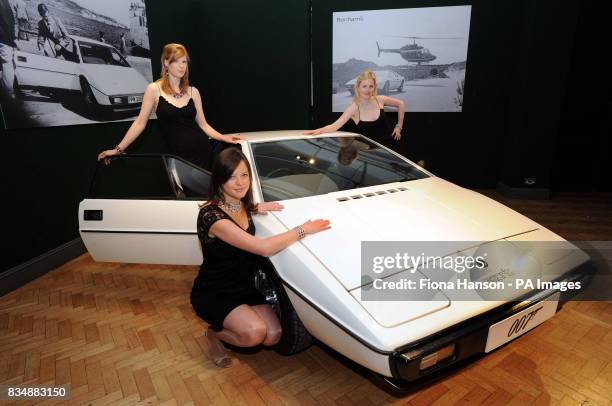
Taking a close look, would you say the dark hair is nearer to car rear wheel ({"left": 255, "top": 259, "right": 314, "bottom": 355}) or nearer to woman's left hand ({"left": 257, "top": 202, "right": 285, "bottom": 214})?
woman's left hand ({"left": 257, "top": 202, "right": 285, "bottom": 214})

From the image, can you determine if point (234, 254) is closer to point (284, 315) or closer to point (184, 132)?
point (284, 315)

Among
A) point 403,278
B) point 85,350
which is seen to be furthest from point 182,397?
point 403,278

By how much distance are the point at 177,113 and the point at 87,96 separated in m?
1.41

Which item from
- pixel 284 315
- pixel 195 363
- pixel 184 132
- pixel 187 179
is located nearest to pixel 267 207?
pixel 284 315

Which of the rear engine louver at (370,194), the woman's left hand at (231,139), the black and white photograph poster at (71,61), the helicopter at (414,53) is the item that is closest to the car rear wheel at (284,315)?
the rear engine louver at (370,194)

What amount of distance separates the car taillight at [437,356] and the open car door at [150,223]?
1.42m

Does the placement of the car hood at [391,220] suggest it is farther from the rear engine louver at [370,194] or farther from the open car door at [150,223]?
the open car door at [150,223]

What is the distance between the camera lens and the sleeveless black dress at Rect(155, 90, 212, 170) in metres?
2.81

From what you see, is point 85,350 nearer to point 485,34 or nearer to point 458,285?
point 458,285

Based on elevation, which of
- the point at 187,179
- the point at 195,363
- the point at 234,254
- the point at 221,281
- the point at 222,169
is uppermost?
the point at 222,169

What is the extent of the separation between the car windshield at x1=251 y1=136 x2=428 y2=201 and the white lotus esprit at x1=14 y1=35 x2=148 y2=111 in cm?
212

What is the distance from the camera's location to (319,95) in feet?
17.6

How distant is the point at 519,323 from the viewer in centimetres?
154

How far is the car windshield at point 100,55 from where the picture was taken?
11.7ft
